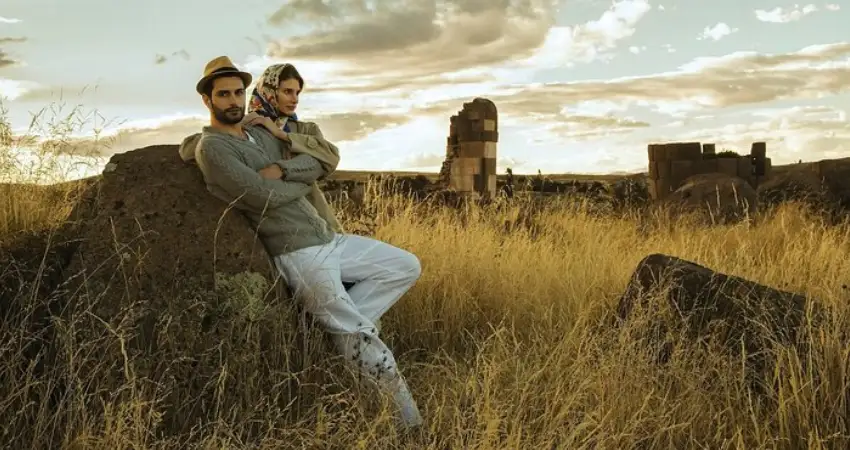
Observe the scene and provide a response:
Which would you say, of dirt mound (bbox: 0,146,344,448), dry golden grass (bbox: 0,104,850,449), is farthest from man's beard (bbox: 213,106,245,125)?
dry golden grass (bbox: 0,104,850,449)

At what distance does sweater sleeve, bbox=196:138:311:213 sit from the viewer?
13.5ft

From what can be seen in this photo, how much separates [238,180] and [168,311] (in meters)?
0.76

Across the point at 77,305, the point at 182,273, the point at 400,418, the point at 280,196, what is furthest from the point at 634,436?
the point at 77,305

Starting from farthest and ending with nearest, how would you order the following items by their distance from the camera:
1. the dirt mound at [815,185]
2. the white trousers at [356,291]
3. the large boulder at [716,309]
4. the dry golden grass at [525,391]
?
1. the dirt mound at [815,185]
2. the large boulder at [716,309]
3. the white trousers at [356,291]
4. the dry golden grass at [525,391]

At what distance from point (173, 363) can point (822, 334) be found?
10.8 ft

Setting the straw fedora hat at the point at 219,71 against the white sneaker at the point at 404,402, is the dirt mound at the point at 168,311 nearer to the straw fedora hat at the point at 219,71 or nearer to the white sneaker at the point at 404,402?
the white sneaker at the point at 404,402

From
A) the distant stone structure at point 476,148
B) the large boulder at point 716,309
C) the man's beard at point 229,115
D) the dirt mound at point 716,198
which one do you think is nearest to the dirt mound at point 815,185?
the dirt mound at point 716,198

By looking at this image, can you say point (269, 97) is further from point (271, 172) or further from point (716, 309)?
point (716, 309)

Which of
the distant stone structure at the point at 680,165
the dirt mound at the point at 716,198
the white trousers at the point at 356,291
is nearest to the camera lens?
the white trousers at the point at 356,291

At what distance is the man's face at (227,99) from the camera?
4305 mm

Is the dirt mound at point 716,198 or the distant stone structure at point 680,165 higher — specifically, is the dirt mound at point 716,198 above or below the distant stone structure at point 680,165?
below

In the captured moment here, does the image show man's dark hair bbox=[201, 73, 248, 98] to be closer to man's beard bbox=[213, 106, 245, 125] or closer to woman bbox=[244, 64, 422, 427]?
man's beard bbox=[213, 106, 245, 125]

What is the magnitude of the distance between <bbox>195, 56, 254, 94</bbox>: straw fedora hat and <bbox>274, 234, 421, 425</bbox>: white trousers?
0.98 m

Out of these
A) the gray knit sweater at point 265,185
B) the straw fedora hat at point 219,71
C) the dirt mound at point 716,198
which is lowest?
the dirt mound at point 716,198
